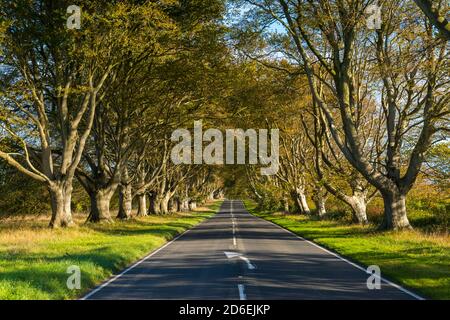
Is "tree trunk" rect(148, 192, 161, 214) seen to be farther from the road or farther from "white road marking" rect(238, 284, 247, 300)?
"white road marking" rect(238, 284, 247, 300)

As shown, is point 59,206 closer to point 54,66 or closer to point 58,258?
point 54,66

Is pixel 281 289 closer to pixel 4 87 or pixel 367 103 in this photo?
pixel 4 87

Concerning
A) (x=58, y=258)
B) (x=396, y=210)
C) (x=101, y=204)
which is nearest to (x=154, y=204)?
(x=101, y=204)

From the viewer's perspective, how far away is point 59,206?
27938mm

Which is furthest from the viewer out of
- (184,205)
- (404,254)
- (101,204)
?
(184,205)

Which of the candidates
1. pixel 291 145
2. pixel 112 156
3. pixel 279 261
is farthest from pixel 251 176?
pixel 279 261

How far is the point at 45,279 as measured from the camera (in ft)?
38.3

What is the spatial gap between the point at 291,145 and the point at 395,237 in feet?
83.9

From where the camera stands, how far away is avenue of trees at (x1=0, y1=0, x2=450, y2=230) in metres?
22.7

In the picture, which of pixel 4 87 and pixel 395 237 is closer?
pixel 395 237

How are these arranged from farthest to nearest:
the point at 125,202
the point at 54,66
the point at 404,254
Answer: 1. the point at 125,202
2. the point at 54,66
3. the point at 404,254

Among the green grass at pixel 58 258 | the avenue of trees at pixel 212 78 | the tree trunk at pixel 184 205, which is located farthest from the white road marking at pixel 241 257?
the tree trunk at pixel 184 205

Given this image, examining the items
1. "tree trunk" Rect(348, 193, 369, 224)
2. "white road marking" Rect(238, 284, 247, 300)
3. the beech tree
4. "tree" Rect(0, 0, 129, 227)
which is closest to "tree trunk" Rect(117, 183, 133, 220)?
"tree" Rect(0, 0, 129, 227)

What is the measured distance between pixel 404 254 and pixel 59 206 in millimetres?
17853
